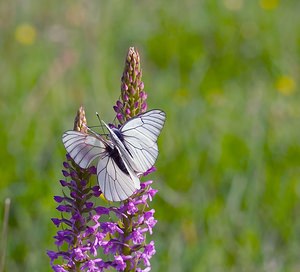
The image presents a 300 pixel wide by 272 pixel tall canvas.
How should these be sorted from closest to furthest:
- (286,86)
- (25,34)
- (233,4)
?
(286,86)
(25,34)
(233,4)

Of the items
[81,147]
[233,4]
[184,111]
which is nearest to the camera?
[81,147]

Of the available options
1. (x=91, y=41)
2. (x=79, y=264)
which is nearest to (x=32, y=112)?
(x=91, y=41)

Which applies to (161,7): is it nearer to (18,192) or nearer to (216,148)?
(216,148)

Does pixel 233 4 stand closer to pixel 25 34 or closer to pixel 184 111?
pixel 25 34

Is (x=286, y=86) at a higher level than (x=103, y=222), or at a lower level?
higher

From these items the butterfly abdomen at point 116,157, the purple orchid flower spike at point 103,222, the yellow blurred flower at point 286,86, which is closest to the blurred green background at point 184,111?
the yellow blurred flower at point 286,86

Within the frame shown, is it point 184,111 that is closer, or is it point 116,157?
point 116,157

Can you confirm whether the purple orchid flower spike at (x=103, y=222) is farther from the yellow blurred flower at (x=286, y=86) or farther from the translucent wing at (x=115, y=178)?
the yellow blurred flower at (x=286, y=86)

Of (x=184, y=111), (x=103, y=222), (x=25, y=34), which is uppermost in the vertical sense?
(x=25, y=34)

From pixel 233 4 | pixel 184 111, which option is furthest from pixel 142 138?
pixel 233 4
